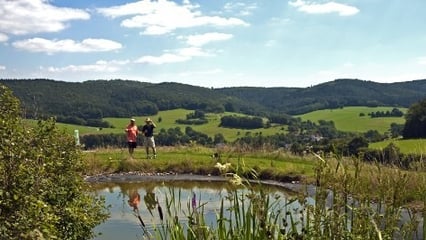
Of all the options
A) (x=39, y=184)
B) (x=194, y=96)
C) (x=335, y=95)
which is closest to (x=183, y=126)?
(x=194, y=96)

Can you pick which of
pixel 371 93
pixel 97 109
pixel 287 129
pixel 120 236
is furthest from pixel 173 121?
pixel 120 236

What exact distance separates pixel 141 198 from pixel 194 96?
11985 cm

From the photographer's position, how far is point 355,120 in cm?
9919

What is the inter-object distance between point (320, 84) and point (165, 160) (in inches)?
5889

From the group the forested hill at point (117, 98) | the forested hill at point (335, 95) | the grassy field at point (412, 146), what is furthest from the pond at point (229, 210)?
the forested hill at point (335, 95)

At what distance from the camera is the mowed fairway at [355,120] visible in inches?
3499

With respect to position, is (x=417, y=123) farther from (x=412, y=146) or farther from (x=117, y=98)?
(x=117, y=98)

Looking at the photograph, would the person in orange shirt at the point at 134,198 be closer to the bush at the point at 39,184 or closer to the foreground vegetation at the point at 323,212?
the bush at the point at 39,184

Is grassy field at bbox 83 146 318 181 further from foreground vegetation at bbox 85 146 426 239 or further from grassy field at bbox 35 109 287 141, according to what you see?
grassy field at bbox 35 109 287 141

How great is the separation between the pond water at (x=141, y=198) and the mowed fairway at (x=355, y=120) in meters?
69.2

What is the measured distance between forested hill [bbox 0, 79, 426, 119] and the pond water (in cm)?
6831

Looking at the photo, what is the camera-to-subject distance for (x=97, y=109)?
103m

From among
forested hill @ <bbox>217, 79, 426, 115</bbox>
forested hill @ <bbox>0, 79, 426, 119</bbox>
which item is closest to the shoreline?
forested hill @ <bbox>0, 79, 426, 119</bbox>

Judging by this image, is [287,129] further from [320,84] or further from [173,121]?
[320,84]
